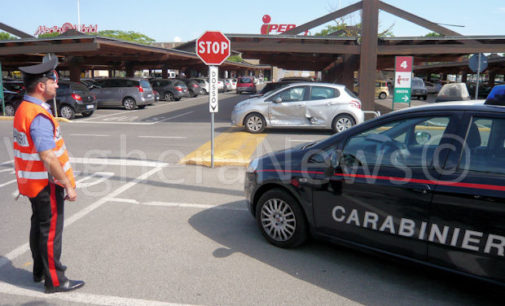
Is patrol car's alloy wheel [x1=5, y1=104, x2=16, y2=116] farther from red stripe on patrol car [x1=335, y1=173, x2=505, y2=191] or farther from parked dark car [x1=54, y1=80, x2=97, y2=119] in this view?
red stripe on patrol car [x1=335, y1=173, x2=505, y2=191]

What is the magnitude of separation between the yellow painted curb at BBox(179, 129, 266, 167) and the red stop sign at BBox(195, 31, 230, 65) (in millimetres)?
2054

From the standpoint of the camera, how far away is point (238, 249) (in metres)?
4.45

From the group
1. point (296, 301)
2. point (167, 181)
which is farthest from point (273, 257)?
point (167, 181)

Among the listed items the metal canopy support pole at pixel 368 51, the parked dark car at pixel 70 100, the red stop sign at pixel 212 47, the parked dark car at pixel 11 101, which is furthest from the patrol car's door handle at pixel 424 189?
the parked dark car at pixel 11 101

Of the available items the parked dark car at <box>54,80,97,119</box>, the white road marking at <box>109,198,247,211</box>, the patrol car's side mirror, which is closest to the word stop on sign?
the white road marking at <box>109,198,247,211</box>

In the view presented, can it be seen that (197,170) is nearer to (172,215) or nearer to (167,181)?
(167,181)

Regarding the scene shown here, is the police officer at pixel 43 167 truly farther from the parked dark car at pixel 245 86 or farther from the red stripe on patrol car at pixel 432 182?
the parked dark car at pixel 245 86

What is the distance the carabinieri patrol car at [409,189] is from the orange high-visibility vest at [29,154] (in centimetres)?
213

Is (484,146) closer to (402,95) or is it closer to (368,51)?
(402,95)

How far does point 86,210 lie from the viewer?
18.9ft

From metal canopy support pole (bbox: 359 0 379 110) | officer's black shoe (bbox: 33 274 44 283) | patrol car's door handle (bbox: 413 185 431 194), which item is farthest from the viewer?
metal canopy support pole (bbox: 359 0 379 110)

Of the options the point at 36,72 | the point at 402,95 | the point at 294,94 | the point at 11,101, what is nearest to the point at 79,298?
the point at 36,72

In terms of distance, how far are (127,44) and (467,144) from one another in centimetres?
2006

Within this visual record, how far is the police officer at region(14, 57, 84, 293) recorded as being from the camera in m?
3.22
